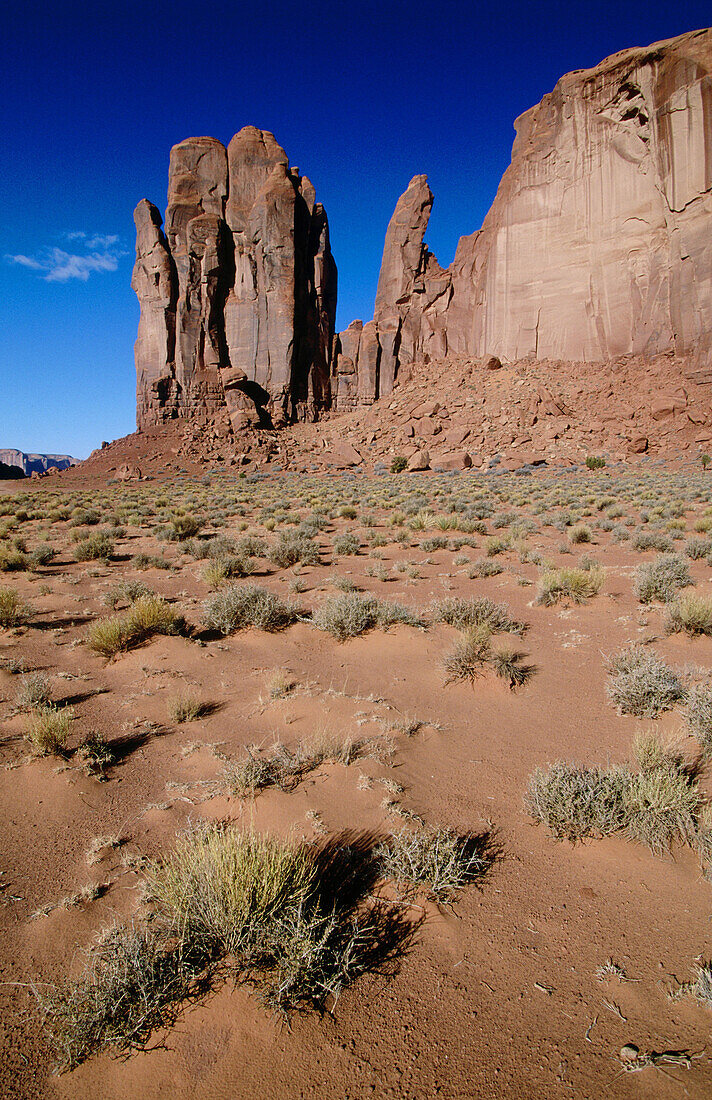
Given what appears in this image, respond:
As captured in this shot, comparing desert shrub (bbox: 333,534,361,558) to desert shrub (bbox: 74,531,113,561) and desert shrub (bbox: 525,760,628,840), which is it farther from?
desert shrub (bbox: 525,760,628,840)

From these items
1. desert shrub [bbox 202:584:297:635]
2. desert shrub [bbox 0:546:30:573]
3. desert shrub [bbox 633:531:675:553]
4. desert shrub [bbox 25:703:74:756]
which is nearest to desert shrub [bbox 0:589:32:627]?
desert shrub [bbox 202:584:297:635]

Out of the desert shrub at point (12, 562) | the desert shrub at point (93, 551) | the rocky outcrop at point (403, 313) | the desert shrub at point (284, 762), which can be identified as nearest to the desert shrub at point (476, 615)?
the desert shrub at point (284, 762)

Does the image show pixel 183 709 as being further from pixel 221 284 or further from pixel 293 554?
pixel 221 284

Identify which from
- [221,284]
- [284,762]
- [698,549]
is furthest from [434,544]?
[221,284]

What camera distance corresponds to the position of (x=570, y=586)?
7.80 metres

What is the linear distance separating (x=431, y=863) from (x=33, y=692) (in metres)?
3.79

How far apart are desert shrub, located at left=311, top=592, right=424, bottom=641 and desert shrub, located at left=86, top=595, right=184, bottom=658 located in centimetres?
190

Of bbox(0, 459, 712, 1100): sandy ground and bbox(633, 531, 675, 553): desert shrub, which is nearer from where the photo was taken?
bbox(0, 459, 712, 1100): sandy ground

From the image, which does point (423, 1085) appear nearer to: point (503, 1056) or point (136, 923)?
point (503, 1056)

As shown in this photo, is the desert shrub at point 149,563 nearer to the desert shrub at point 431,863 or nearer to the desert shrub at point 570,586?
the desert shrub at point 570,586

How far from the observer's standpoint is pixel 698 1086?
1.78 meters

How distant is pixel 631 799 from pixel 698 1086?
1.42 metres

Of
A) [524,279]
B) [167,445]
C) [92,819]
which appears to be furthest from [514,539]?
[524,279]

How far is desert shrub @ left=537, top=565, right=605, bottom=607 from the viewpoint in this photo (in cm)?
777
